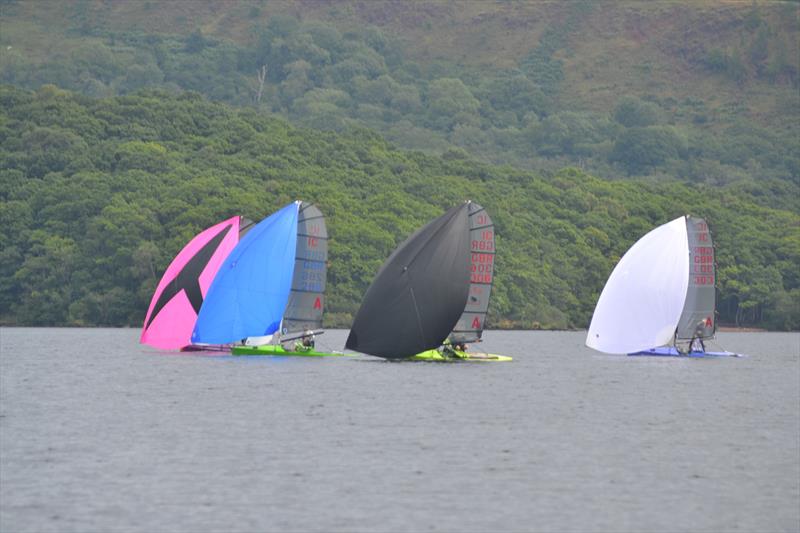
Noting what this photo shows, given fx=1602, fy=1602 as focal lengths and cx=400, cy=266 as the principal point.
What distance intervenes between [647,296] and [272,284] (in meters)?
20.7

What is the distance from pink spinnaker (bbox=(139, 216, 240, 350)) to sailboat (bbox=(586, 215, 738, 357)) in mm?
19581

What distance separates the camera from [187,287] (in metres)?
76.3

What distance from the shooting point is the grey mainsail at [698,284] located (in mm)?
81062

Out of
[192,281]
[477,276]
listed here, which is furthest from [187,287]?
[477,276]

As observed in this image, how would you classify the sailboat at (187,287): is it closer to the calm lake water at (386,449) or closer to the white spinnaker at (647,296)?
the calm lake water at (386,449)

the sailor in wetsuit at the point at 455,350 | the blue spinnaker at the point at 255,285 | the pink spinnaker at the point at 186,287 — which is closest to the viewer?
the blue spinnaker at the point at 255,285

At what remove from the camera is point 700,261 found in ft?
266

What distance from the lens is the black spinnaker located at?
221 ft

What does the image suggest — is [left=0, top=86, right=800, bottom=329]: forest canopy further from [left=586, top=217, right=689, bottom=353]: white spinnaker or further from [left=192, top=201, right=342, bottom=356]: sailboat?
[left=192, top=201, right=342, bottom=356]: sailboat

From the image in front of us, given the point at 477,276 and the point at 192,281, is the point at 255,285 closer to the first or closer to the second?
the point at 192,281

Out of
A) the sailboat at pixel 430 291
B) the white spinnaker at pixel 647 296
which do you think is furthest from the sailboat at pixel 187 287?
the white spinnaker at pixel 647 296

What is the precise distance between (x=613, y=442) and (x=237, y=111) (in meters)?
148

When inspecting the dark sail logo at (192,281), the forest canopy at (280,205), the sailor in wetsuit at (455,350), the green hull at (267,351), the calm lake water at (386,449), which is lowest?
the calm lake water at (386,449)

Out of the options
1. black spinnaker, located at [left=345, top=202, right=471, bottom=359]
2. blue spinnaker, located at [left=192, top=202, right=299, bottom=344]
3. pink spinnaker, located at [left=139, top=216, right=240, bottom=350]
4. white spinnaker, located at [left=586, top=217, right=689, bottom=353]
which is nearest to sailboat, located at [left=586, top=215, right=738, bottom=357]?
white spinnaker, located at [left=586, top=217, right=689, bottom=353]
